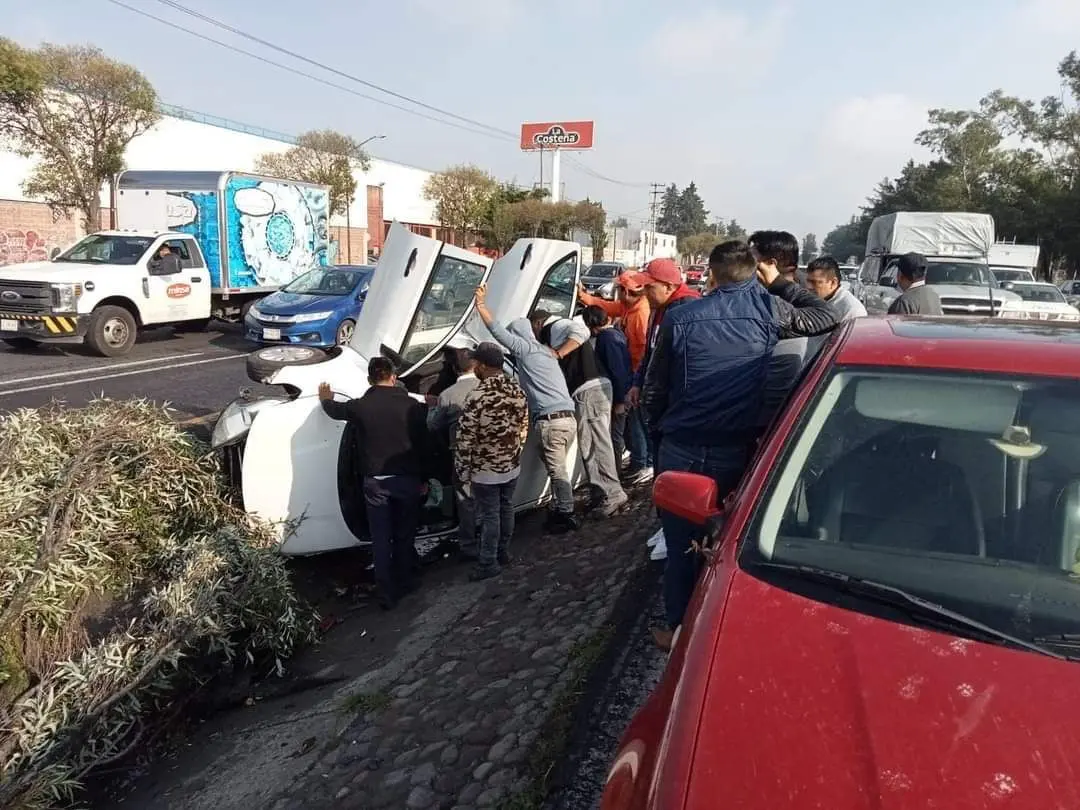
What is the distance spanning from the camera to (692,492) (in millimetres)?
2377

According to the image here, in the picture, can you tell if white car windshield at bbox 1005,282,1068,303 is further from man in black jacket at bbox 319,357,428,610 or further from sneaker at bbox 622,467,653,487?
man in black jacket at bbox 319,357,428,610

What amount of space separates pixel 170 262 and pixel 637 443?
34.1ft

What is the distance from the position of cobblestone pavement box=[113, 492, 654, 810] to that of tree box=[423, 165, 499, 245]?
38929 millimetres

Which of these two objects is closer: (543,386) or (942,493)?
(942,493)

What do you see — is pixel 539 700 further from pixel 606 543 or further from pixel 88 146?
pixel 88 146

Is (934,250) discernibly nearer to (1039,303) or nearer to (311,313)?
(1039,303)

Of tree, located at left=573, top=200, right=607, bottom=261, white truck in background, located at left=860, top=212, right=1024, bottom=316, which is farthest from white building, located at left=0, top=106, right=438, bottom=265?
white truck in background, located at left=860, top=212, right=1024, bottom=316

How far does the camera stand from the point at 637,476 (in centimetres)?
659

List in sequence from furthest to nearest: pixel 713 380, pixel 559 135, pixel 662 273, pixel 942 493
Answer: pixel 559 135 < pixel 662 273 < pixel 713 380 < pixel 942 493

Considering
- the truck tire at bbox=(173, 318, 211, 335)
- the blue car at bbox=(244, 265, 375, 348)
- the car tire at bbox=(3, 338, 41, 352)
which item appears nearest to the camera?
the blue car at bbox=(244, 265, 375, 348)

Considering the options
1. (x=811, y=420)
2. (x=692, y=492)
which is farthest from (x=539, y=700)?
(x=811, y=420)

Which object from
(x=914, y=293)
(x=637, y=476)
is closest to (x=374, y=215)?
(x=637, y=476)

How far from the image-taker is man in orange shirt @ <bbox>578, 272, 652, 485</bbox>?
6.44m

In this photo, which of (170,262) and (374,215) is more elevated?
(374,215)
